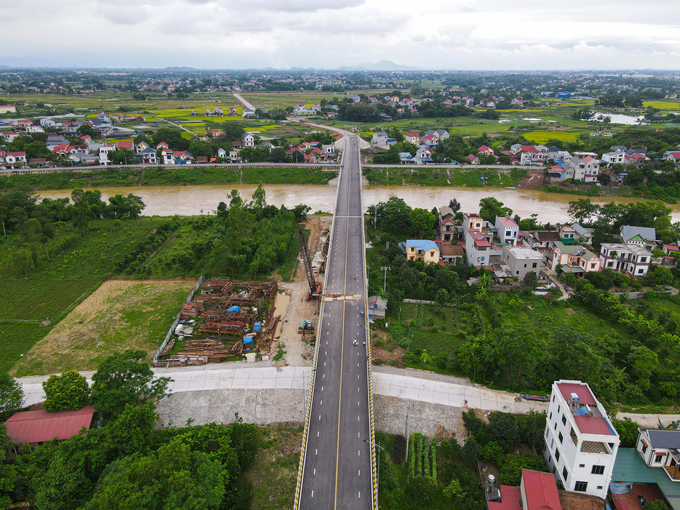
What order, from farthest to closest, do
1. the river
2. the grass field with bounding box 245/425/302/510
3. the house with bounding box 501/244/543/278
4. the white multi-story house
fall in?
the river < the house with bounding box 501/244/543/278 < the grass field with bounding box 245/425/302/510 < the white multi-story house

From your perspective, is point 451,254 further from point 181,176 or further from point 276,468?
point 181,176

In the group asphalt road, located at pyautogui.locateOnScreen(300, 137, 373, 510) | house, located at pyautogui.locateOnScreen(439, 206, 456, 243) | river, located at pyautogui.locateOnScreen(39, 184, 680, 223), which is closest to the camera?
asphalt road, located at pyautogui.locateOnScreen(300, 137, 373, 510)

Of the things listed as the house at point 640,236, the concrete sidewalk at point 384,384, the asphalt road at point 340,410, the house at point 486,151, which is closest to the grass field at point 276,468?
the asphalt road at point 340,410

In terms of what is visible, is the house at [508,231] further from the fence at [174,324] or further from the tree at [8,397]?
the tree at [8,397]

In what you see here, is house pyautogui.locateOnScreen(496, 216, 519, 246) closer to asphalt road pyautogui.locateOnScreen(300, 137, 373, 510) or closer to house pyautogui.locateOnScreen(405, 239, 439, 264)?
house pyautogui.locateOnScreen(405, 239, 439, 264)

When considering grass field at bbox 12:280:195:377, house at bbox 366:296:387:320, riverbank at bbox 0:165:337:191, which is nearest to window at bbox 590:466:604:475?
house at bbox 366:296:387:320

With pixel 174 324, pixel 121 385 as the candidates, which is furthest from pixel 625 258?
pixel 121 385

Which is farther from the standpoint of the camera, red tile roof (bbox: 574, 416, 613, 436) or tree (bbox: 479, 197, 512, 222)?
tree (bbox: 479, 197, 512, 222)
